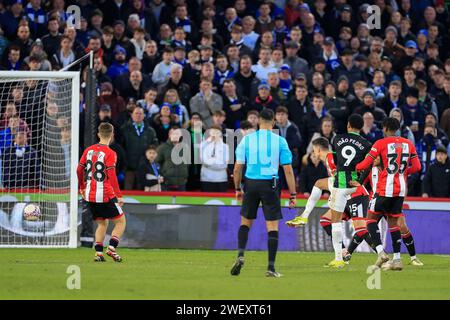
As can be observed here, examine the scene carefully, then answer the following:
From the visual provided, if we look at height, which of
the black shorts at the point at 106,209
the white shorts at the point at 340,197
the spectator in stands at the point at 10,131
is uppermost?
the spectator in stands at the point at 10,131

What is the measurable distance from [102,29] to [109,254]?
889 centimetres

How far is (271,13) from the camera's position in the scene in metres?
26.2

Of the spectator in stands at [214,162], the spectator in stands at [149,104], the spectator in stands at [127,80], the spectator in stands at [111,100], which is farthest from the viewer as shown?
the spectator in stands at [127,80]

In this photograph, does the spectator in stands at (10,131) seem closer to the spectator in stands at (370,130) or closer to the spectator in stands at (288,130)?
the spectator in stands at (288,130)

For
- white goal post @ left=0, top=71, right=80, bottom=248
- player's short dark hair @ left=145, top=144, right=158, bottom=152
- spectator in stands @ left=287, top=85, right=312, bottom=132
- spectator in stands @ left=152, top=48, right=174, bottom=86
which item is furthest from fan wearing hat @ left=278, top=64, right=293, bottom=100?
white goal post @ left=0, top=71, right=80, bottom=248

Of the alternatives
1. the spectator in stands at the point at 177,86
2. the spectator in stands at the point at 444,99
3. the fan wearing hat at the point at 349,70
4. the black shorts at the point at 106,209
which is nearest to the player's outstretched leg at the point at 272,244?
the black shorts at the point at 106,209

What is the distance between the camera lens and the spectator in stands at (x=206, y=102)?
854 inches

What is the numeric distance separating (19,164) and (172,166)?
3.00m

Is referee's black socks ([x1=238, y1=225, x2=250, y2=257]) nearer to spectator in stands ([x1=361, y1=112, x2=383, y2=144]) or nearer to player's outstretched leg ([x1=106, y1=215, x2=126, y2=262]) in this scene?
player's outstretched leg ([x1=106, y1=215, x2=126, y2=262])

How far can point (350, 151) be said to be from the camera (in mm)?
15391

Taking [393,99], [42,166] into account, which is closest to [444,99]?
[393,99]

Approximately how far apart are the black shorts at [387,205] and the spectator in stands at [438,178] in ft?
20.2

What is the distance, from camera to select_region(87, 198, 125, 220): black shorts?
16266mm

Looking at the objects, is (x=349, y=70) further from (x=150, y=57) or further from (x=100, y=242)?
(x=100, y=242)
